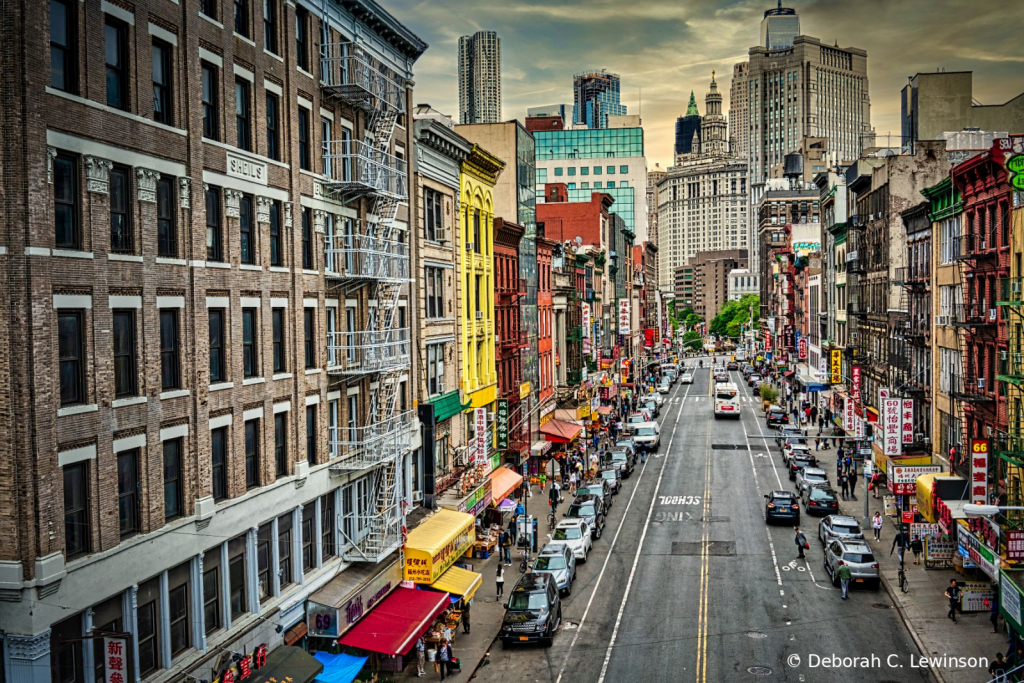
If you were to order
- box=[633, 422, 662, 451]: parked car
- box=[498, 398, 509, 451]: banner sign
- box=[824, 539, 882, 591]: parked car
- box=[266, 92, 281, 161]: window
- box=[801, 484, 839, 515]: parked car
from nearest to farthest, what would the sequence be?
box=[266, 92, 281, 161]: window → box=[824, 539, 882, 591]: parked car → box=[498, 398, 509, 451]: banner sign → box=[801, 484, 839, 515]: parked car → box=[633, 422, 662, 451]: parked car

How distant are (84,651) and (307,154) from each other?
14816 millimetres

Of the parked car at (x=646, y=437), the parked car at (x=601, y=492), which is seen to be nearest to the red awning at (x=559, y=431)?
the parked car at (x=601, y=492)

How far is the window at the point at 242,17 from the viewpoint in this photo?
23812 mm

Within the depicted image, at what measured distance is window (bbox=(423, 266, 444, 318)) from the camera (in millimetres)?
39625

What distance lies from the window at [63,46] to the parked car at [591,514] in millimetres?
31862

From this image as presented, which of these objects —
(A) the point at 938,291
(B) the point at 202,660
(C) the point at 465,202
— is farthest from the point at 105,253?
(A) the point at 938,291

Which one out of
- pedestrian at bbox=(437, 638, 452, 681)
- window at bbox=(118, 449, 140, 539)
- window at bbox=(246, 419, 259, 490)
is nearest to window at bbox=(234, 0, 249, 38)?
window at bbox=(246, 419, 259, 490)

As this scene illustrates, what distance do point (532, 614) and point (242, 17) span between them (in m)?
19.4

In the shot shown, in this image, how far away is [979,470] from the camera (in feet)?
111

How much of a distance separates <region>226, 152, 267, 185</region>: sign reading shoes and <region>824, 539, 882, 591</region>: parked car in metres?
26.0

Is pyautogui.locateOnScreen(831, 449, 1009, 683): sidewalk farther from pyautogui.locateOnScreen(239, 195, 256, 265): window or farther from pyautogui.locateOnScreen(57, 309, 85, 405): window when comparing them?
pyautogui.locateOnScreen(57, 309, 85, 405): window

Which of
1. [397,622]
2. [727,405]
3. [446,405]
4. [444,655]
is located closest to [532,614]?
[444,655]

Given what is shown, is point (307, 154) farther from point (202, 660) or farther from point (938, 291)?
point (938, 291)

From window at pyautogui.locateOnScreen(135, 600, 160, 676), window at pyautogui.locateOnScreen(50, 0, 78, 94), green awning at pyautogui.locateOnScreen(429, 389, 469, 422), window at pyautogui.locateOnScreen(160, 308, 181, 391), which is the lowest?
window at pyautogui.locateOnScreen(135, 600, 160, 676)
